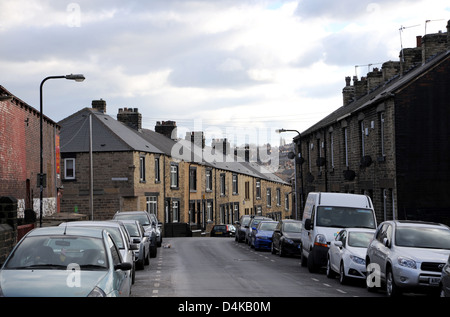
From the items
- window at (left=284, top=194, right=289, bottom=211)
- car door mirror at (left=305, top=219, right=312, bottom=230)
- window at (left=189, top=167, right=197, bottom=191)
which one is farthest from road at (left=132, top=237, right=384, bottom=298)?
window at (left=284, top=194, right=289, bottom=211)

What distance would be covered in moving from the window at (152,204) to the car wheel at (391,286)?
126ft

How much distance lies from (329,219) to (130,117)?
4012cm

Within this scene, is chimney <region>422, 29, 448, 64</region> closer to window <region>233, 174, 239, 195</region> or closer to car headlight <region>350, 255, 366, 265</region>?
car headlight <region>350, 255, 366, 265</region>

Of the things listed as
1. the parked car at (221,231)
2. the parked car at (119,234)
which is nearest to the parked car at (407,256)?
the parked car at (119,234)

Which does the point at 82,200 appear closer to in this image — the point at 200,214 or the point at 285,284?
the point at 200,214

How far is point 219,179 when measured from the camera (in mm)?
70438

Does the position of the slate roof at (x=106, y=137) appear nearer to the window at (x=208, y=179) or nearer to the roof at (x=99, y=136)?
the roof at (x=99, y=136)

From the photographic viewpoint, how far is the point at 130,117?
198 feet

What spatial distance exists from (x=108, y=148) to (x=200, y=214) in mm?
17197

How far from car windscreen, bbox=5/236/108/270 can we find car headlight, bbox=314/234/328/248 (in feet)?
39.2

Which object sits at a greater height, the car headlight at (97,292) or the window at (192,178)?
the window at (192,178)

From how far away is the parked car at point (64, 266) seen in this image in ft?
28.9

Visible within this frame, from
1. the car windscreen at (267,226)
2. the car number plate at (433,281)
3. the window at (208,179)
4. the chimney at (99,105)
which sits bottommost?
the car windscreen at (267,226)

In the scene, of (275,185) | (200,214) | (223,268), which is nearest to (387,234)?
(223,268)
